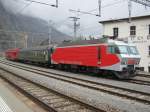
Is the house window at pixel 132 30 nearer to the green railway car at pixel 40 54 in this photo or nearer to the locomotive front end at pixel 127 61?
the green railway car at pixel 40 54

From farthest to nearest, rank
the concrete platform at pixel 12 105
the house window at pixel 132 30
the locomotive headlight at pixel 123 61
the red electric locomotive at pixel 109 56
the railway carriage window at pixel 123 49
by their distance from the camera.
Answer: the house window at pixel 132 30, the railway carriage window at pixel 123 49, the red electric locomotive at pixel 109 56, the locomotive headlight at pixel 123 61, the concrete platform at pixel 12 105

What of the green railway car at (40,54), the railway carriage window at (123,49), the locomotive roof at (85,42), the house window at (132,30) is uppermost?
the house window at (132,30)

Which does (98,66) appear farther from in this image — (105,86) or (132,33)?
(132,33)

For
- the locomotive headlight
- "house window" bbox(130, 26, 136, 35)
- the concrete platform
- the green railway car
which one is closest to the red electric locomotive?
the locomotive headlight

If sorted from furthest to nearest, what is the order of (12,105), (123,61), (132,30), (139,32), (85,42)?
(132,30) → (139,32) → (85,42) → (123,61) → (12,105)

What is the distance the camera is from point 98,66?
2073 cm

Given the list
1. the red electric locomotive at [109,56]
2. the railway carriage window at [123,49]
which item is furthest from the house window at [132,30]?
the railway carriage window at [123,49]

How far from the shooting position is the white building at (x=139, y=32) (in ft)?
114

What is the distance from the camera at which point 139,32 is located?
1415 inches

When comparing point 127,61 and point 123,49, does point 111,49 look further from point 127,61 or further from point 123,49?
point 127,61

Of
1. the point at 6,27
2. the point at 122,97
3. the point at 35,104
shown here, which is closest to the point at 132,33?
the point at 122,97

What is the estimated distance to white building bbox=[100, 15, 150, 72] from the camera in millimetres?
34812

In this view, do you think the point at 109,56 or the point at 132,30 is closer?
the point at 109,56

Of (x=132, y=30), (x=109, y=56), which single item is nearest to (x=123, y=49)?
(x=109, y=56)
